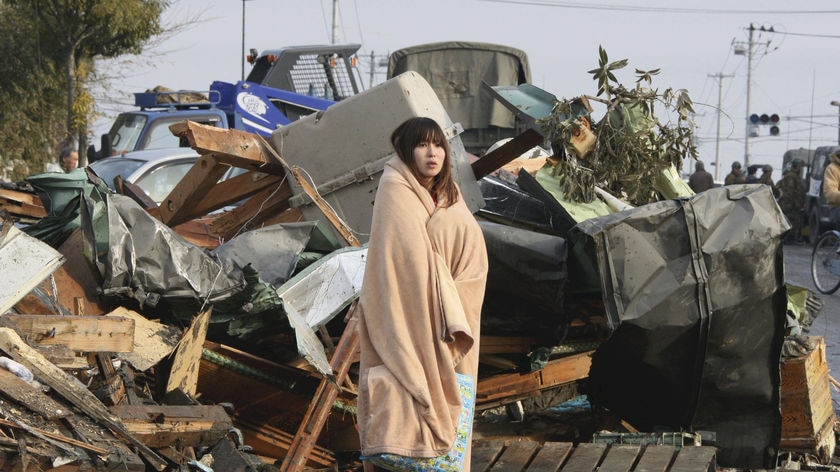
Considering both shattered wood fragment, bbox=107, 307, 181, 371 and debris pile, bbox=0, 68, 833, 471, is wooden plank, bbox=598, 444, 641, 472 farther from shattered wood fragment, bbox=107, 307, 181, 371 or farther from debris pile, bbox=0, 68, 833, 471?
shattered wood fragment, bbox=107, 307, 181, 371

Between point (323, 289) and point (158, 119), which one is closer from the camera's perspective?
point (323, 289)

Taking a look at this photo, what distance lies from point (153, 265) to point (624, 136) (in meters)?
3.00

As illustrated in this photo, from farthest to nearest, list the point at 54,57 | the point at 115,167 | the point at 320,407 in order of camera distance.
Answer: the point at 54,57
the point at 115,167
the point at 320,407

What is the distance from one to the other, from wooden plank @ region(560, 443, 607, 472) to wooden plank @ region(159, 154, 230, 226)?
10.2 feet

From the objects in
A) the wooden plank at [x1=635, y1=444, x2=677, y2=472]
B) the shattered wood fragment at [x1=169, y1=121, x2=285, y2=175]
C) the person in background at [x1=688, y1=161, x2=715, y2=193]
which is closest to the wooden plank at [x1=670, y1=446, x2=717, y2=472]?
the wooden plank at [x1=635, y1=444, x2=677, y2=472]

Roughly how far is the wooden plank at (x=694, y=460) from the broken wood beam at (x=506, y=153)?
8.98ft

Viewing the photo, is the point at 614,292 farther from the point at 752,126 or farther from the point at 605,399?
the point at 752,126

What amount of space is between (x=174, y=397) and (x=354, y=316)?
37.9 inches

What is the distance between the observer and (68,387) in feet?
16.3

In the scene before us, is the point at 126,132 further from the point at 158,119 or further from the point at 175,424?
the point at 175,424

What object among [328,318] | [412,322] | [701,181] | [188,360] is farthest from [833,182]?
[412,322]

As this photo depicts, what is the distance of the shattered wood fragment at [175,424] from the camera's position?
495cm

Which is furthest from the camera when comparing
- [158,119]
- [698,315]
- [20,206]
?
[158,119]

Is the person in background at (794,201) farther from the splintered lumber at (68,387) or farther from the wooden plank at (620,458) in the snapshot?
the splintered lumber at (68,387)
